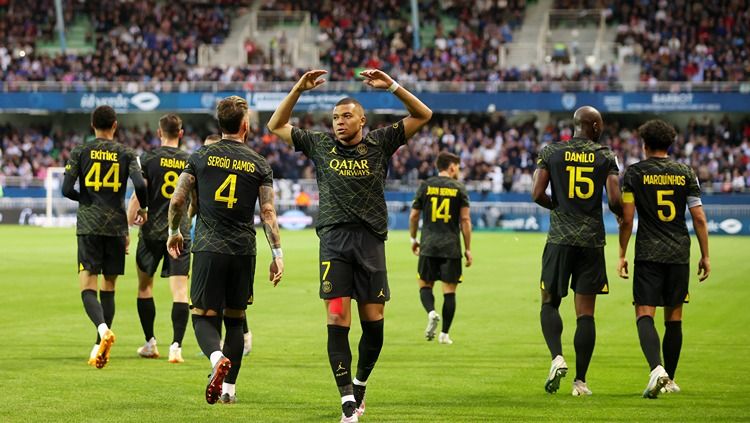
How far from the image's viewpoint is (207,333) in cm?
890

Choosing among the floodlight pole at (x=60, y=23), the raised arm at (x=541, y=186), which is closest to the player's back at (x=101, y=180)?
the raised arm at (x=541, y=186)

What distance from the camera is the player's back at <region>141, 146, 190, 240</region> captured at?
12.0 metres

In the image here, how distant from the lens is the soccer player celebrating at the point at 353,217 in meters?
8.48

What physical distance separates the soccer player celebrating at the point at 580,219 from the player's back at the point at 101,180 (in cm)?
415

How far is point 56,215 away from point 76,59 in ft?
45.6

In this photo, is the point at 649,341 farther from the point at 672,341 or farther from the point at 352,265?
the point at 352,265

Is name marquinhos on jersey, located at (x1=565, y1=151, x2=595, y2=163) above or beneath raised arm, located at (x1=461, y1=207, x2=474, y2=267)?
above

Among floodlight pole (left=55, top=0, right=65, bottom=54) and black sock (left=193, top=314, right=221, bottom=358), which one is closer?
black sock (left=193, top=314, right=221, bottom=358)

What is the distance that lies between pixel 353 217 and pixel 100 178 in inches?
156

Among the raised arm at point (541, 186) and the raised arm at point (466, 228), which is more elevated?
the raised arm at point (541, 186)

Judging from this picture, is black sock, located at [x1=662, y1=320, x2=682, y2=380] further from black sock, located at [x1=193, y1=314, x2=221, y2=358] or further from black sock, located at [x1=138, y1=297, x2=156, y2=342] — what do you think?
black sock, located at [x1=138, y1=297, x2=156, y2=342]

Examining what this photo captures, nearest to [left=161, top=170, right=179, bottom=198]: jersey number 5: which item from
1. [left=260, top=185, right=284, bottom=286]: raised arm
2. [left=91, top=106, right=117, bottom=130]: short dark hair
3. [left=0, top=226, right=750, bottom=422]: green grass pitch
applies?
[left=91, top=106, right=117, bottom=130]: short dark hair

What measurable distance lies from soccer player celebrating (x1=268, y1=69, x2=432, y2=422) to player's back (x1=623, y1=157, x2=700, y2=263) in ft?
8.18

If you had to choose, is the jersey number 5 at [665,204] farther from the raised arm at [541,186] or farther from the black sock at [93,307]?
the black sock at [93,307]
